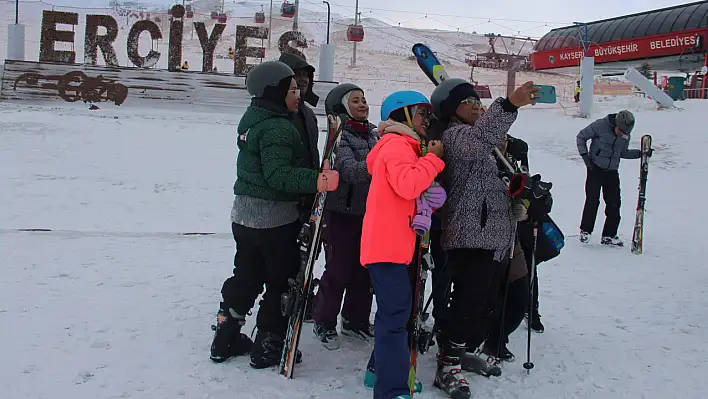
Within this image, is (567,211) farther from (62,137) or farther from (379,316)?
(62,137)

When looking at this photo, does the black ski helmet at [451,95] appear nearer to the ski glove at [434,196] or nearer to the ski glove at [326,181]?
the ski glove at [434,196]

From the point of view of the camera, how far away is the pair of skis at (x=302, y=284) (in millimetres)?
3664

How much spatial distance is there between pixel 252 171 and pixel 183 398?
139 cm

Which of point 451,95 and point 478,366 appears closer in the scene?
point 451,95

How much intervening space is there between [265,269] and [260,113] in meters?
1.00

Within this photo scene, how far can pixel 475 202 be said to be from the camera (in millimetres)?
3518

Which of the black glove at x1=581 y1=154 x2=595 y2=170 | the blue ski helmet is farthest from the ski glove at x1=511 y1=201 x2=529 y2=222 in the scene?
the black glove at x1=581 y1=154 x2=595 y2=170

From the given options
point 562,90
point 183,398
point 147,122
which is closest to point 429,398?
point 183,398

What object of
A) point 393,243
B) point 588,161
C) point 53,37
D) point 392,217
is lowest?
point 393,243

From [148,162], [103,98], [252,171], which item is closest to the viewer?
[252,171]

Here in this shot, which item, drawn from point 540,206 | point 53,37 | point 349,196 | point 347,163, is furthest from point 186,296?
point 53,37

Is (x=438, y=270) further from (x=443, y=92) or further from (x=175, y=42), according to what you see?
(x=175, y=42)

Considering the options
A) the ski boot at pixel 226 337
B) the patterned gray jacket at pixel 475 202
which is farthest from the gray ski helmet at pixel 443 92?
the ski boot at pixel 226 337

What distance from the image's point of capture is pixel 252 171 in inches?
146
